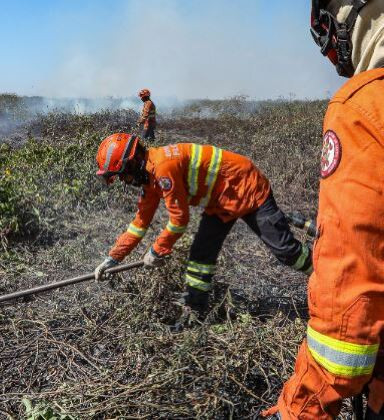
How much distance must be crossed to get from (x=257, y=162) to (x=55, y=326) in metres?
6.36

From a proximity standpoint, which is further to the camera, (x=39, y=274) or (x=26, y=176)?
(x=26, y=176)

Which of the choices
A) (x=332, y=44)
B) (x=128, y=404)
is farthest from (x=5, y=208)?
(x=332, y=44)

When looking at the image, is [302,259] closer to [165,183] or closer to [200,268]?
[200,268]

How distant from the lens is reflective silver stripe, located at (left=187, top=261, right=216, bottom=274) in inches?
143

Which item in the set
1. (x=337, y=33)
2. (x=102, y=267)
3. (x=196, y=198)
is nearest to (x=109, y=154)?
(x=196, y=198)

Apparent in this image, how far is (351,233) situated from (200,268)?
2691 millimetres

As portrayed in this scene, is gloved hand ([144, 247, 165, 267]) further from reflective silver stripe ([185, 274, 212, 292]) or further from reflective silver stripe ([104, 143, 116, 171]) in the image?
reflective silver stripe ([104, 143, 116, 171])

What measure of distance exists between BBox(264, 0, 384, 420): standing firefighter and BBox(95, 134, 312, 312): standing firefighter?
2.29 metres

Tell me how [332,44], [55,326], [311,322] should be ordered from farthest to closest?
[55,326] → [332,44] → [311,322]

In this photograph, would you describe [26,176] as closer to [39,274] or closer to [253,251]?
[39,274]

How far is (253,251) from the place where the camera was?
16.9ft

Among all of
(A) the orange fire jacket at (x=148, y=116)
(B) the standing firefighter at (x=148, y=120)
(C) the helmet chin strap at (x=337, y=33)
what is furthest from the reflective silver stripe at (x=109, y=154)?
(A) the orange fire jacket at (x=148, y=116)

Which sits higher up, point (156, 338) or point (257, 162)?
point (257, 162)

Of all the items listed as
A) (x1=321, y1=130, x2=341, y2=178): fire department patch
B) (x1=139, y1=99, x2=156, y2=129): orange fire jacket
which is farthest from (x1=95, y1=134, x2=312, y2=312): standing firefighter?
(x1=139, y1=99, x2=156, y2=129): orange fire jacket
